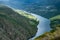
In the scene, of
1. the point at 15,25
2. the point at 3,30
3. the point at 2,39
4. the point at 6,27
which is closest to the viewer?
the point at 2,39

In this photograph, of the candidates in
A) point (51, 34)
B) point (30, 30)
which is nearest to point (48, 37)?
point (51, 34)

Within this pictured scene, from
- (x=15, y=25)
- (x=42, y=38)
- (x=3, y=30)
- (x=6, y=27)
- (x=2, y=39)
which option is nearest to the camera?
(x=42, y=38)

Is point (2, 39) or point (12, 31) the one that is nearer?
point (2, 39)

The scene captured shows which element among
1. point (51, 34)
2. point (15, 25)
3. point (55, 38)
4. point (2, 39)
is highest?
point (15, 25)

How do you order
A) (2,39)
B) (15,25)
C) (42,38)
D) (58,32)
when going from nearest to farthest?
(42,38) < (58,32) < (2,39) < (15,25)

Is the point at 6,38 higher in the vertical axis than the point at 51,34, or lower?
higher

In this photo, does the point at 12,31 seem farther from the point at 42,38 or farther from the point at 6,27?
the point at 42,38

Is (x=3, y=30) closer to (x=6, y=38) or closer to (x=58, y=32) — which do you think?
(x=6, y=38)

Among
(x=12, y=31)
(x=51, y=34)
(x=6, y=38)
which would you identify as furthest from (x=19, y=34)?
(x=51, y=34)

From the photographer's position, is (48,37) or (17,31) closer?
(48,37)
